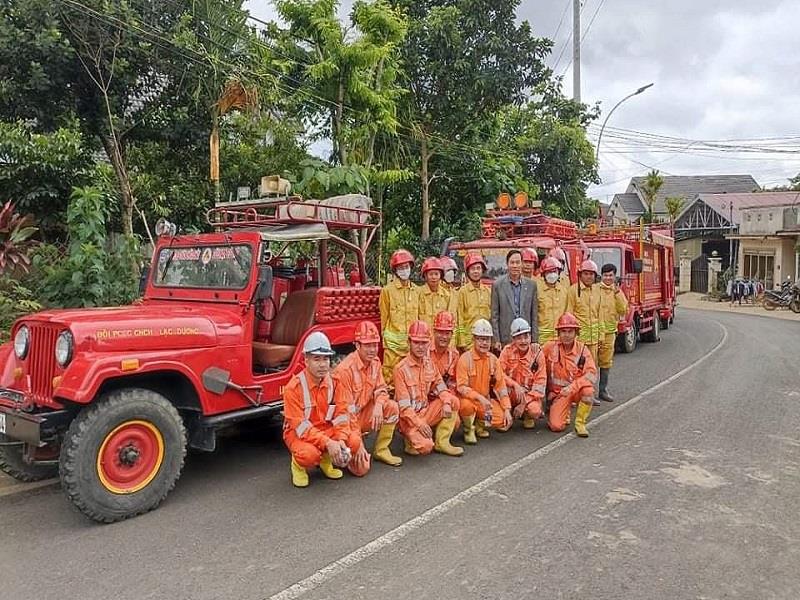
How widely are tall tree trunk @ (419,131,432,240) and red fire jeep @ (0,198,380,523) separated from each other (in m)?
10.6

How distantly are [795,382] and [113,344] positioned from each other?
29.8 feet

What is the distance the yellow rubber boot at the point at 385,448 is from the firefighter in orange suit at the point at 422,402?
18cm

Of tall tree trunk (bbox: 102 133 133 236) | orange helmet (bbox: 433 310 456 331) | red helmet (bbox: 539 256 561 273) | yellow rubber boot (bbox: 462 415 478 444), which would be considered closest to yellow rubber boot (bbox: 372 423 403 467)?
yellow rubber boot (bbox: 462 415 478 444)

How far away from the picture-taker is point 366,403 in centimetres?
531

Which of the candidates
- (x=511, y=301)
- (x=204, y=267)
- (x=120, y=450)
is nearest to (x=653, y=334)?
(x=511, y=301)

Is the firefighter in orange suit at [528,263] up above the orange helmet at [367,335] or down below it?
above

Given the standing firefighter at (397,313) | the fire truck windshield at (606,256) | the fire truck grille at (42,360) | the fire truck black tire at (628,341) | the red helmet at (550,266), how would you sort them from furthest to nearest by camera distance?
the fire truck black tire at (628,341)
the fire truck windshield at (606,256)
the red helmet at (550,266)
the standing firefighter at (397,313)
the fire truck grille at (42,360)

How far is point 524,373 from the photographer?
6.63 meters

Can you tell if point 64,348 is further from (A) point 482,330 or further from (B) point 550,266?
(B) point 550,266

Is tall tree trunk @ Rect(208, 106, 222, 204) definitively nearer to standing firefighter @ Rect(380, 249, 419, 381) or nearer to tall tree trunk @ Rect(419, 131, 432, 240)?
standing firefighter @ Rect(380, 249, 419, 381)

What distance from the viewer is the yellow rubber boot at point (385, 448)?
546cm

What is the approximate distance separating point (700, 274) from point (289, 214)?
38.1 meters

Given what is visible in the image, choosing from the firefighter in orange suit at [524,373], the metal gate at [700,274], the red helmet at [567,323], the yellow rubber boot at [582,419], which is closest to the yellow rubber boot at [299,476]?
the firefighter in orange suit at [524,373]

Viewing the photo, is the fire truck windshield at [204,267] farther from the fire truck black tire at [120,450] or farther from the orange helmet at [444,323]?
the orange helmet at [444,323]
